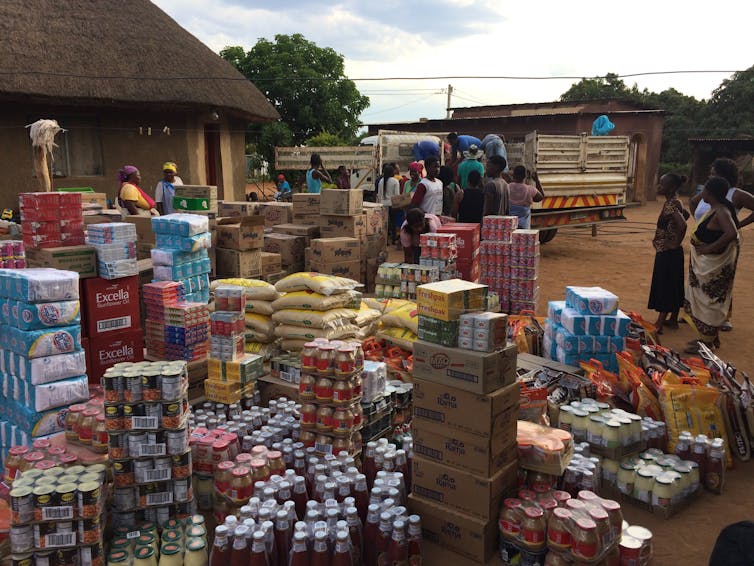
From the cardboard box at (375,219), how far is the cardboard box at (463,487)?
553 cm

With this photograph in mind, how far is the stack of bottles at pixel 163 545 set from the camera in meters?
2.99

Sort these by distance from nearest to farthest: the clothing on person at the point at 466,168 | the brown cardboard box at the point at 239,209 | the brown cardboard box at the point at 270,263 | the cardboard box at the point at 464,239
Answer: the cardboard box at the point at 464,239
the brown cardboard box at the point at 270,263
the brown cardboard box at the point at 239,209
the clothing on person at the point at 466,168

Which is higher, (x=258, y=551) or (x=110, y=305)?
(x=110, y=305)

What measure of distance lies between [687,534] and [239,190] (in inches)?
582

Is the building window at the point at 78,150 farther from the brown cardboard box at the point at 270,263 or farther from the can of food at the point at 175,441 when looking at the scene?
the can of food at the point at 175,441

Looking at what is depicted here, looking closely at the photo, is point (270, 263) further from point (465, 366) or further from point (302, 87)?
point (302, 87)

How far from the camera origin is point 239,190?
1653cm

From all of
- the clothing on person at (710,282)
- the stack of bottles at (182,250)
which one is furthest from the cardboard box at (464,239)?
the stack of bottles at (182,250)

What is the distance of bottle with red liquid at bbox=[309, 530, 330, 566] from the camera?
9.56 feet

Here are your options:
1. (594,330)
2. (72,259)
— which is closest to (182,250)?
(72,259)

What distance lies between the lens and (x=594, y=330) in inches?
212

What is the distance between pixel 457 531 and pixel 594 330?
2736 mm

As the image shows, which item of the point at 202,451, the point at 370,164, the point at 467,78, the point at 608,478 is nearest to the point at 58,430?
the point at 202,451

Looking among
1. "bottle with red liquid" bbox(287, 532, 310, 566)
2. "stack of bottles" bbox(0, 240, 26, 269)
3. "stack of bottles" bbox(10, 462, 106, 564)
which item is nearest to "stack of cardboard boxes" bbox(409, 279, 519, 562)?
"bottle with red liquid" bbox(287, 532, 310, 566)
